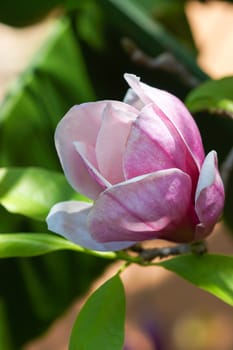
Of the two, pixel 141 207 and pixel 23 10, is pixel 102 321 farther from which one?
pixel 23 10

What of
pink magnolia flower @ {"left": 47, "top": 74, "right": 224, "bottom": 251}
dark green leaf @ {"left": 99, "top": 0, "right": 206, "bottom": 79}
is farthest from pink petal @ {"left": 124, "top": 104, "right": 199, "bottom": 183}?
dark green leaf @ {"left": 99, "top": 0, "right": 206, "bottom": 79}

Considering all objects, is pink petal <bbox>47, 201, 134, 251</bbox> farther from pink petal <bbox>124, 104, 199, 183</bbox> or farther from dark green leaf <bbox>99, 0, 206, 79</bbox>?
dark green leaf <bbox>99, 0, 206, 79</bbox>

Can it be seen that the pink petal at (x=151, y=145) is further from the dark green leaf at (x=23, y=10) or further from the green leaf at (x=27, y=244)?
the dark green leaf at (x=23, y=10)

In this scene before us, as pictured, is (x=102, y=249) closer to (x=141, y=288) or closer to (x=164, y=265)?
(x=164, y=265)

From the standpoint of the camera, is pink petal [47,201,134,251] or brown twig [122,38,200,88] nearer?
pink petal [47,201,134,251]

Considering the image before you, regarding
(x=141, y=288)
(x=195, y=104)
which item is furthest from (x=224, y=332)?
(x=195, y=104)

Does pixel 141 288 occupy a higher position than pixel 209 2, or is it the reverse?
pixel 209 2
